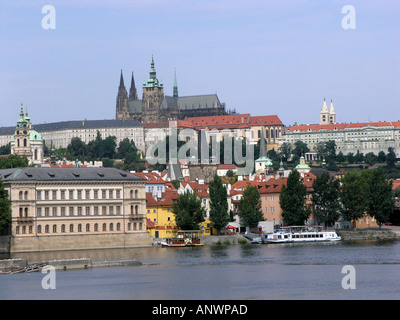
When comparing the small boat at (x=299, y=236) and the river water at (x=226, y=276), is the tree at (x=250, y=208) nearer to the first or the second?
the small boat at (x=299, y=236)

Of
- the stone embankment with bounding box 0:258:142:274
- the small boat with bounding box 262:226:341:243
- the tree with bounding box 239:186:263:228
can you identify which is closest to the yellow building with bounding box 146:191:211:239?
the tree with bounding box 239:186:263:228

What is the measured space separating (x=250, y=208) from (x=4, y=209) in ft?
80.6

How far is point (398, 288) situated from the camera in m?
58.8

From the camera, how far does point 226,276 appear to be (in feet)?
216

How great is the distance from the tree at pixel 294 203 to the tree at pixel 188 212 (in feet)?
28.1

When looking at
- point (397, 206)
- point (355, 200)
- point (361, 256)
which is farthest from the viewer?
point (397, 206)

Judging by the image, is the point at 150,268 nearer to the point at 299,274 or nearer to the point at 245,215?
the point at 299,274

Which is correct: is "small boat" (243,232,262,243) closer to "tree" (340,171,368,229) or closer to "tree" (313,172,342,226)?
"tree" (313,172,342,226)

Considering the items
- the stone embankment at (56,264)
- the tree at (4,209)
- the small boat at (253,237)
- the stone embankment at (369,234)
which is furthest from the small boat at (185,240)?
the stone embankment at (56,264)

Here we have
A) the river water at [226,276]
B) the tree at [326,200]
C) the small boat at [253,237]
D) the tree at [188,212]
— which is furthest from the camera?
the tree at [326,200]

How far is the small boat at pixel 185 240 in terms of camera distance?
304ft

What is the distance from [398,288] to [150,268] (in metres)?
18.1

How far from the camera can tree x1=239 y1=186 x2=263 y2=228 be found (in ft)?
328
